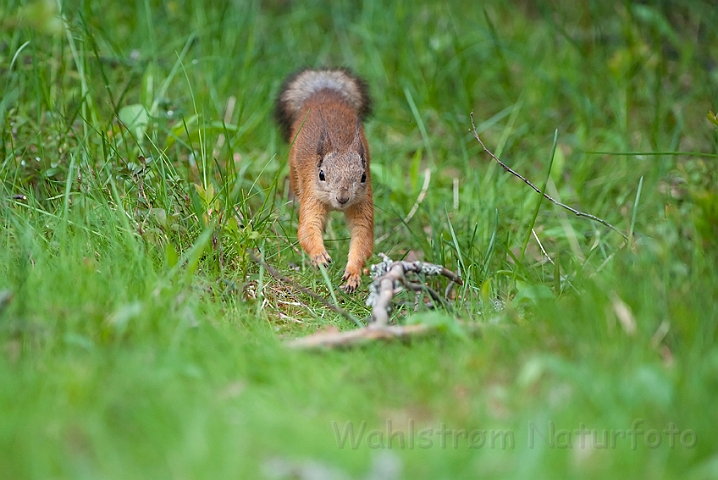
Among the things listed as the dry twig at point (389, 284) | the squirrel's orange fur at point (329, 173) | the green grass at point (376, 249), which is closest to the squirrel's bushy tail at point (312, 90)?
the squirrel's orange fur at point (329, 173)

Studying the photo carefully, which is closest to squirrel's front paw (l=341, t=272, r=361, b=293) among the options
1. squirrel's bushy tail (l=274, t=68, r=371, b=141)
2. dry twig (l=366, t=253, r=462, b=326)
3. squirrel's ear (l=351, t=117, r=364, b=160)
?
dry twig (l=366, t=253, r=462, b=326)

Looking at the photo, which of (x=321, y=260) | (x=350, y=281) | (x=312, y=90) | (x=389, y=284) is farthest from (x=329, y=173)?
(x=389, y=284)

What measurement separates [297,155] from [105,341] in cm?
225

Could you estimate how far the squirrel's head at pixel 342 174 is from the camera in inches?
161

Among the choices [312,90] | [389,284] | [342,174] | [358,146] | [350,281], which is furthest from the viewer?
[312,90]

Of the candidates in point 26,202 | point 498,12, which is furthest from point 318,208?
point 498,12

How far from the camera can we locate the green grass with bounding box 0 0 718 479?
6.87ft

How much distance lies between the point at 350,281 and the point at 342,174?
1.94 ft

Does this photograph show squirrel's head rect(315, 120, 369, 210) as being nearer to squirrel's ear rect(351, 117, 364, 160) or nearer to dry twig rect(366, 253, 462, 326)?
squirrel's ear rect(351, 117, 364, 160)

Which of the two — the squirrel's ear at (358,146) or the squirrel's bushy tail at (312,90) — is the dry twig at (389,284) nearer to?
the squirrel's ear at (358,146)

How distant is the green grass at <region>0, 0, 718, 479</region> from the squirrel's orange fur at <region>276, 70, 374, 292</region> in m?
0.16

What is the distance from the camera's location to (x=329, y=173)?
13.6 feet

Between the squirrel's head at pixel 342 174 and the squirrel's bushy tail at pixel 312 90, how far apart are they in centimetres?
69

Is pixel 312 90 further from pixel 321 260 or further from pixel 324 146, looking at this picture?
pixel 321 260
